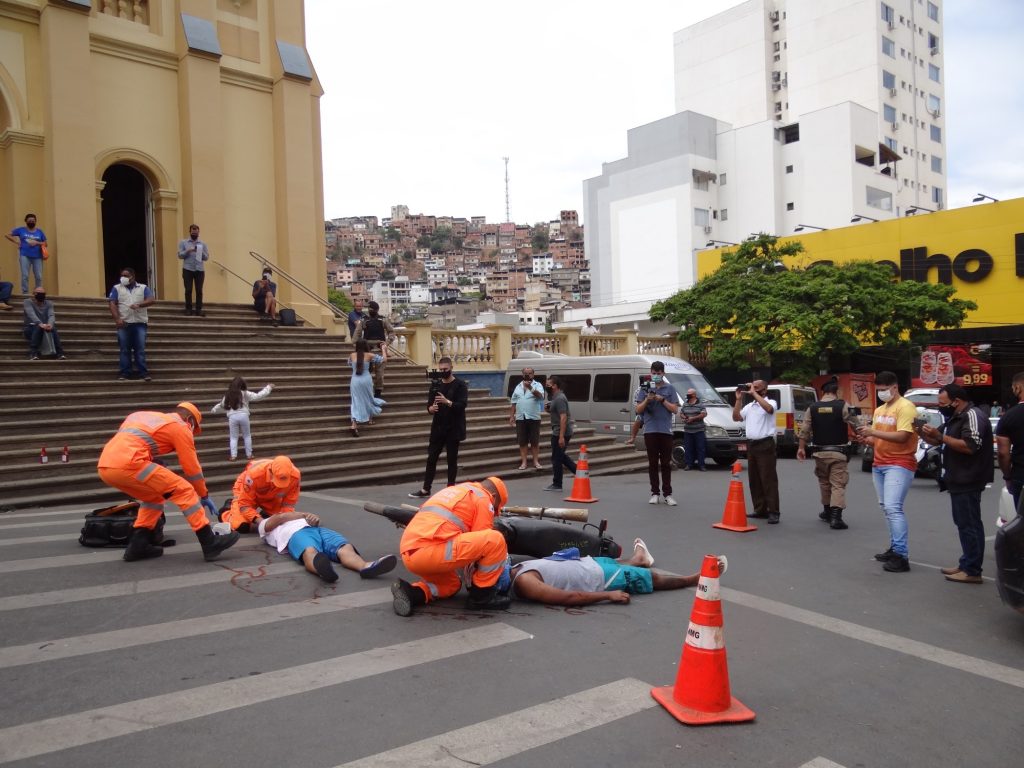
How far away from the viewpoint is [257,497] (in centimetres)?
713

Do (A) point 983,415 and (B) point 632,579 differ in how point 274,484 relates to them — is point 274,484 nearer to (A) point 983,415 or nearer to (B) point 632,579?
(B) point 632,579

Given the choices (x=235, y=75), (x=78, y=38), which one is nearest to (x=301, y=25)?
(x=235, y=75)

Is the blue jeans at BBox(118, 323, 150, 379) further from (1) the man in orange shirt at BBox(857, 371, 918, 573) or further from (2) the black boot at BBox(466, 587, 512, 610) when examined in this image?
(1) the man in orange shirt at BBox(857, 371, 918, 573)

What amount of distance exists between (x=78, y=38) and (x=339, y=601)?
16533mm

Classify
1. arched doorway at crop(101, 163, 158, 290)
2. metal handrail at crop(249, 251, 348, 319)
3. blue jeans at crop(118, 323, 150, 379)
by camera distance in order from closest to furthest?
blue jeans at crop(118, 323, 150, 379) < arched doorway at crop(101, 163, 158, 290) < metal handrail at crop(249, 251, 348, 319)

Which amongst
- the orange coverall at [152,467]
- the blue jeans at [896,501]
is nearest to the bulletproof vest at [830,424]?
the blue jeans at [896,501]

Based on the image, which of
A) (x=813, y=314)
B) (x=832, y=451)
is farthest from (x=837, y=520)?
(x=813, y=314)

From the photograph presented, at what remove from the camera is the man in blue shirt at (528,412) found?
43.3ft

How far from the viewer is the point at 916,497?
1209 centimetres

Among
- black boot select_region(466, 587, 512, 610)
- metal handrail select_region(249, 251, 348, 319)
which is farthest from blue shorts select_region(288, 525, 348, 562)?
metal handrail select_region(249, 251, 348, 319)

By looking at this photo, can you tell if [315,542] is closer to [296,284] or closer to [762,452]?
[762,452]

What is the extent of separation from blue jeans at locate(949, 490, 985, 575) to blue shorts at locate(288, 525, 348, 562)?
5.36 m

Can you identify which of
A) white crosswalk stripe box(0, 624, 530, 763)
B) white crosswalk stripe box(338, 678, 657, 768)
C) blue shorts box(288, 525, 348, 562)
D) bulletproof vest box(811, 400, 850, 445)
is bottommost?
white crosswalk stripe box(338, 678, 657, 768)

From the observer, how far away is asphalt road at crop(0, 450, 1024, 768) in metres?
3.45
